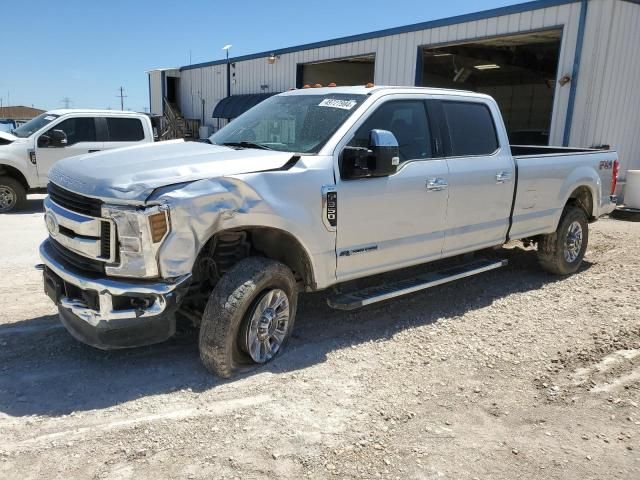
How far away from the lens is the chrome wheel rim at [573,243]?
677 centimetres

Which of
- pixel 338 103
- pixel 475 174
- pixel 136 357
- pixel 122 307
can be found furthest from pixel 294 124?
pixel 136 357

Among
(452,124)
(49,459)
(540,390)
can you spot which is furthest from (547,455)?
(452,124)

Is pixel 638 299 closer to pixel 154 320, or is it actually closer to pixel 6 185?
pixel 154 320

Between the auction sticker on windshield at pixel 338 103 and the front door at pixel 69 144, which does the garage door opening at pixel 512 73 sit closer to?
the front door at pixel 69 144

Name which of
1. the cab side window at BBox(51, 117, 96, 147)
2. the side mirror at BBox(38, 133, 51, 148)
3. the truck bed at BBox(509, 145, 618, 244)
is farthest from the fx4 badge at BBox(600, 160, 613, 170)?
the side mirror at BBox(38, 133, 51, 148)

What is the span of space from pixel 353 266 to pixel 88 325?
1.98 m

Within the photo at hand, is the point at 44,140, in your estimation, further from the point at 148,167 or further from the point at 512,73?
the point at 512,73

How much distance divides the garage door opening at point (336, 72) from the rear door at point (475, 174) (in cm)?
1456

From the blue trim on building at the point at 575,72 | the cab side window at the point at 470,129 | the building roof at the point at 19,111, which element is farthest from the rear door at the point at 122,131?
the building roof at the point at 19,111

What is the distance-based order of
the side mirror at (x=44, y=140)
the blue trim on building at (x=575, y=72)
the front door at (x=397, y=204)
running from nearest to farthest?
the front door at (x=397, y=204) < the side mirror at (x=44, y=140) < the blue trim on building at (x=575, y=72)

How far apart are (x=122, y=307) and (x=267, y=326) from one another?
1028 mm

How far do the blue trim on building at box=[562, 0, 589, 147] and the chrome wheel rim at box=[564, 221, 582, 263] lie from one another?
5.82 metres

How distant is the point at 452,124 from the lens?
5.20 m

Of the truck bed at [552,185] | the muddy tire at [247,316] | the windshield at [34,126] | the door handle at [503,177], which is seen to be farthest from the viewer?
the windshield at [34,126]
